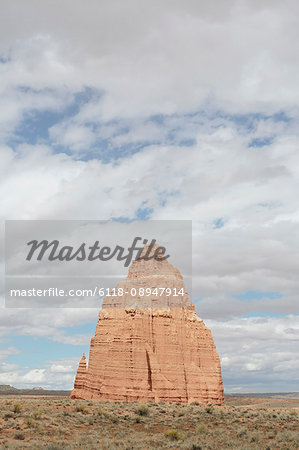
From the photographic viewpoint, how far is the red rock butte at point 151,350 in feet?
221

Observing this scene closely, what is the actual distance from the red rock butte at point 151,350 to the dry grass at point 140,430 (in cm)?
1982

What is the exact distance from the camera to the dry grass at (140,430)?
31.0m

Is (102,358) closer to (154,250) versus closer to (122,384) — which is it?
(122,384)

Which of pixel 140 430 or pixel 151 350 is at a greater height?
pixel 151 350

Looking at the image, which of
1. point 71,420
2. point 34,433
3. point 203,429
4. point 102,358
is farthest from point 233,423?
point 102,358

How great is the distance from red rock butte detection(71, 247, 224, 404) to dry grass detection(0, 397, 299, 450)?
1982 cm

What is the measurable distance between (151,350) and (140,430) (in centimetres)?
3122

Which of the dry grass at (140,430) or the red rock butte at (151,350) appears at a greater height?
the red rock butte at (151,350)

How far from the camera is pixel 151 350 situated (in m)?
69.9

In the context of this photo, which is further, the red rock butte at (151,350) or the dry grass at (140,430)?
the red rock butte at (151,350)

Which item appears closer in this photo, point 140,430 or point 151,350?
point 140,430

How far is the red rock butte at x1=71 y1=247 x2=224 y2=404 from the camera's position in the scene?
6725 centimetres

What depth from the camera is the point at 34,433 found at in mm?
33125

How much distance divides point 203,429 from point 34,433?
13.3m
